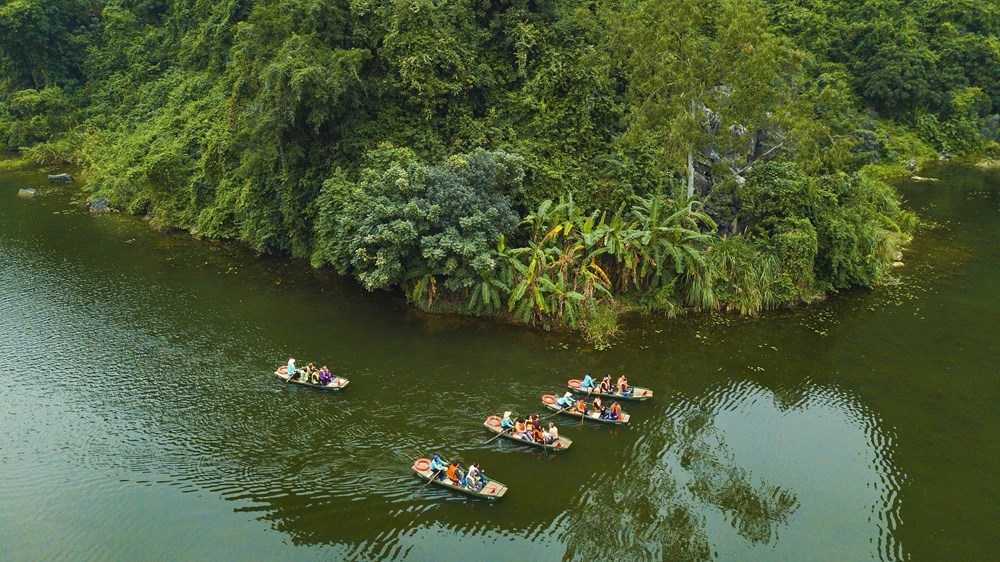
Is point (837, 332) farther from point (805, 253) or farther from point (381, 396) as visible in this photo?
point (381, 396)

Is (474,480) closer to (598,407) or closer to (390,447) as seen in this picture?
(390,447)

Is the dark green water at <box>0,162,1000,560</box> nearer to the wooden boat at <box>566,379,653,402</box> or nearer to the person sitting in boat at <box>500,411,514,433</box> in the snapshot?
the wooden boat at <box>566,379,653,402</box>

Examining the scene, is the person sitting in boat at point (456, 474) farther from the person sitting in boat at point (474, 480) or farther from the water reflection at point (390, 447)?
the water reflection at point (390, 447)

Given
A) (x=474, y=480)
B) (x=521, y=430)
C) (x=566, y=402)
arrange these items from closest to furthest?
1. (x=474, y=480)
2. (x=521, y=430)
3. (x=566, y=402)

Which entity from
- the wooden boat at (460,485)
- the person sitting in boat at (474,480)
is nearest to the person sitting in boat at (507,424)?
the wooden boat at (460,485)

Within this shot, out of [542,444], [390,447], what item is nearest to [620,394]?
[542,444]

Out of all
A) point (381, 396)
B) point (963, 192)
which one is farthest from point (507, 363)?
point (963, 192)

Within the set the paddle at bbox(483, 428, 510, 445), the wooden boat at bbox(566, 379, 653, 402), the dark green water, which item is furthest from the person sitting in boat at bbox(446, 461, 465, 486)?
the wooden boat at bbox(566, 379, 653, 402)
